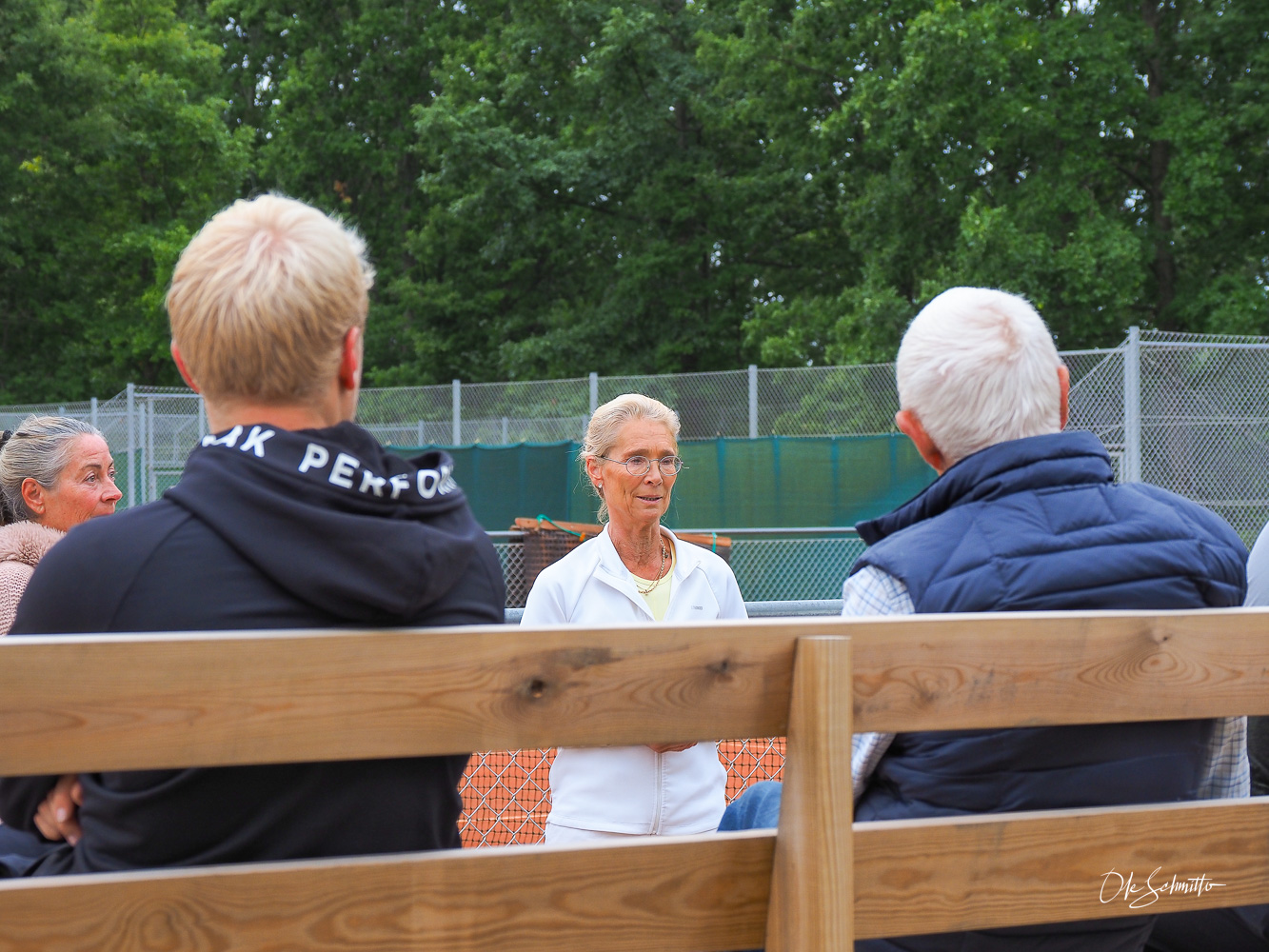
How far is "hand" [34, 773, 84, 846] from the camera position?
162 centimetres

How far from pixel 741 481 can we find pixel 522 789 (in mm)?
8767

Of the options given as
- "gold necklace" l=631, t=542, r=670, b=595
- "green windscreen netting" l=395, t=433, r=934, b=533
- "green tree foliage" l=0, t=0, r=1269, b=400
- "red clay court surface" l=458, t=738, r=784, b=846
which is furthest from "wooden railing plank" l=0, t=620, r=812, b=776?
"green tree foliage" l=0, t=0, r=1269, b=400

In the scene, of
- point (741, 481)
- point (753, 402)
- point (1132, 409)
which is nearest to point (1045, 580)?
point (1132, 409)

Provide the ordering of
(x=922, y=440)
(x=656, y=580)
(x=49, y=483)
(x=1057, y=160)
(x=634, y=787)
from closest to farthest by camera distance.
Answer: (x=922, y=440)
(x=634, y=787)
(x=656, y=580)
(x=49, y=483)
(x=1057, y=160)

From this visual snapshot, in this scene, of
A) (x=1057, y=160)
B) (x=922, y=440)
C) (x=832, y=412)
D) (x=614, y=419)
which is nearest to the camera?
(x=922, y=440)

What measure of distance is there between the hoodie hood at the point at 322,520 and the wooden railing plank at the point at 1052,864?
2.43ft

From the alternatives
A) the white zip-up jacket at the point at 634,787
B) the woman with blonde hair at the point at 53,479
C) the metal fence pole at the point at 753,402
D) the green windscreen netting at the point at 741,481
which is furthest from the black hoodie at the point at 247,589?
the metal fence pole at the point at 753,402

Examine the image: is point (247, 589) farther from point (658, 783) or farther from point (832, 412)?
point (832, 412)

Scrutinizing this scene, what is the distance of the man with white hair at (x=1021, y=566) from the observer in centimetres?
189

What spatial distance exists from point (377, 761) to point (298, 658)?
232 millimetres

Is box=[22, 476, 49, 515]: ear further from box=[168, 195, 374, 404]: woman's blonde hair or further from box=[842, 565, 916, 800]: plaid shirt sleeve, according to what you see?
box=[842, 565, 916, 800]: plaid shirt sleeve

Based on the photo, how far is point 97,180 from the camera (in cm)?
3170

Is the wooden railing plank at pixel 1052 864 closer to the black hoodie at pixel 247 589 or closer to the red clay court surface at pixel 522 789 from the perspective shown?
the black hoodie at pixel 247 589

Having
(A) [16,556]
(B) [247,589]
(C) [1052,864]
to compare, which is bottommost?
(C) [1052,864]
